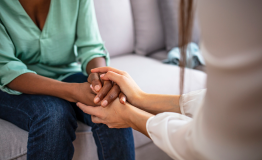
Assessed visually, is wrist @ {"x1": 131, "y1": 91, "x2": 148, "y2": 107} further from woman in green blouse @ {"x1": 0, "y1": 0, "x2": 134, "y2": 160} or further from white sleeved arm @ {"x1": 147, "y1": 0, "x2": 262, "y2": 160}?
white sleeved arm @ {"x1": 147, "y1": 0, "x2": 262, "y2": 160}

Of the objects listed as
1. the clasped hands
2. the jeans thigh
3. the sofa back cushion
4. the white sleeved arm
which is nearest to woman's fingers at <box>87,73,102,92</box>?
the clasped hands

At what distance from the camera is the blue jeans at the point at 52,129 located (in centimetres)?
60

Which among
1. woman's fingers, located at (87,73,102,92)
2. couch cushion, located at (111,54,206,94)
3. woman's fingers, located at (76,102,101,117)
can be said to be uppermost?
woman's fingers, located at (87,73,102,92)

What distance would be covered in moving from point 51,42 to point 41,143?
425 millimetres

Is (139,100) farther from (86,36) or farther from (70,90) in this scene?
(86,36)

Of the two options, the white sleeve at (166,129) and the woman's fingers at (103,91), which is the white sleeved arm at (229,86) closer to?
the white sleeve at (166,129)

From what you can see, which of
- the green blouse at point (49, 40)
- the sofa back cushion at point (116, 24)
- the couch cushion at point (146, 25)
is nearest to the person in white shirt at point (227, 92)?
the green blouse at point (49, 40)

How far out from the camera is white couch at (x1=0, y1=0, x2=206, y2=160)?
0.69m

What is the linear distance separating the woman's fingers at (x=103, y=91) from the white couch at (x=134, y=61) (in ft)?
0.53

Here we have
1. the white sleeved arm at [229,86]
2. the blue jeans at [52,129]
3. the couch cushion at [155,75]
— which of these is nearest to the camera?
the white sleeved arm at [229,86]

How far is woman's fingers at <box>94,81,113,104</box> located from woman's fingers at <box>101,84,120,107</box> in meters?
0.02

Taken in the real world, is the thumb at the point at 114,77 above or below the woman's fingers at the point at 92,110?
above

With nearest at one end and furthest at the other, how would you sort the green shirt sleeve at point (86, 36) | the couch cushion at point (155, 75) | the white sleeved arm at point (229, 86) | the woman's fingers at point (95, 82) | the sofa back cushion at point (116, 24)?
the white sleeved arm at point (229, 86) < the woman's fingers at point (95, 82) < the green shirt sleeve at point (86, 36) < the couch cushion at point (155, 75) < the sofa back cushion at point (116, 24)

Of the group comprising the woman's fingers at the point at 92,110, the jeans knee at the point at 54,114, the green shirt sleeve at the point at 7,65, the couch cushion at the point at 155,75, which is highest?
the green shirt sleeve at the point at 7,65
